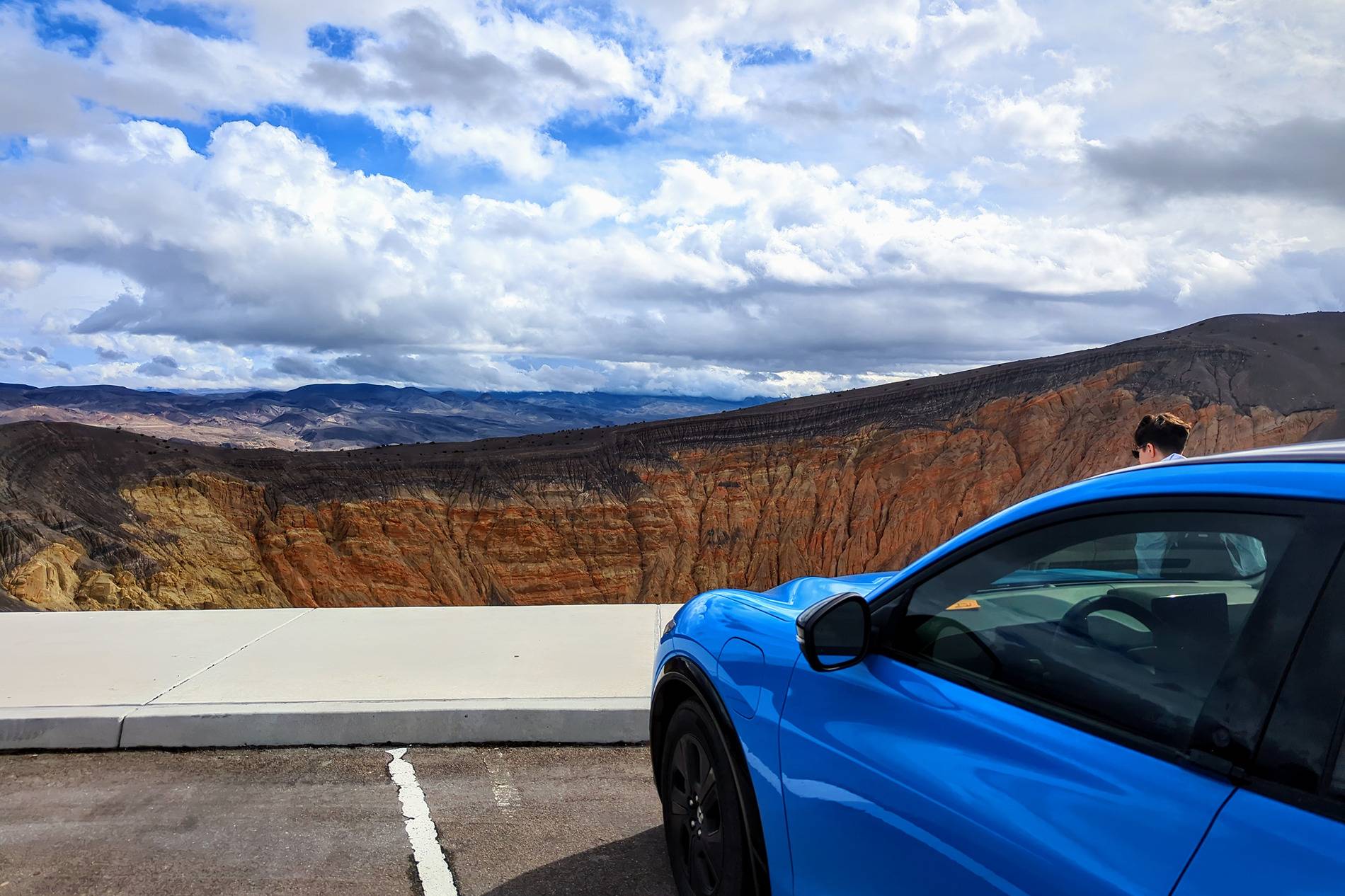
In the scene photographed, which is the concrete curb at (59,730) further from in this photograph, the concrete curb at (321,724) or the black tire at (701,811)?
the black tire at (701,811)

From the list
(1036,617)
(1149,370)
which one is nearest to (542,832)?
(1036,617)

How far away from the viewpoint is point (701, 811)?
318 centimetres

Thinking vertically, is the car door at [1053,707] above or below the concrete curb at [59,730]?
above

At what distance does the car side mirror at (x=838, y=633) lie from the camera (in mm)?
2434

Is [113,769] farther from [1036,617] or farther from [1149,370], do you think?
[1149,370]

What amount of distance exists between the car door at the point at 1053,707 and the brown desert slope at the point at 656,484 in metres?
32.9

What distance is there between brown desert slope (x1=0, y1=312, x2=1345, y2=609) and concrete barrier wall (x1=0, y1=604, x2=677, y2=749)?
1074 inches

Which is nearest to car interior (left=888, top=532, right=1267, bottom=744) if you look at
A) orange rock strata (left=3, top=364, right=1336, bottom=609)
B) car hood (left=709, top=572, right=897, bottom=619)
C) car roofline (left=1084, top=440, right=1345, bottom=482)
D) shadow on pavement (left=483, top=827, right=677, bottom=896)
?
car roofline (left=1084, top=440, right=1345, bottom=482)

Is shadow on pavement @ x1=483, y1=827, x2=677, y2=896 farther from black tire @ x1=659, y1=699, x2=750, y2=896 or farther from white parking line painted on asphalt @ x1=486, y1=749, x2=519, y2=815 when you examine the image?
white parking line painted on asphalt @ x1=486, y1=749, x2=519, y2=815

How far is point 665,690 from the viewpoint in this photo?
3576mm

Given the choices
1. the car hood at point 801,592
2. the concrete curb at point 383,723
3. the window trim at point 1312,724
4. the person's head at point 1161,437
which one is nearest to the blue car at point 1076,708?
the window trim at point 1312,724

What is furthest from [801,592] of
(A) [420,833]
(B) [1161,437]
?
(B) [1161,437]

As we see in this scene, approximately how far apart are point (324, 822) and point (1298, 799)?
372 centimetres

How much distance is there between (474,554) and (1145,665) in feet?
119
